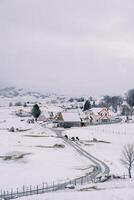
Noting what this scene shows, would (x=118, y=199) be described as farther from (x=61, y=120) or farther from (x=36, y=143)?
(x=61, y=120)

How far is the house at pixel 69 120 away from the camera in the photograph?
151488mm

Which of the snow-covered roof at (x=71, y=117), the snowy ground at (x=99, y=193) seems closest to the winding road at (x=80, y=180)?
the snowy ground at (x=99, y=193)

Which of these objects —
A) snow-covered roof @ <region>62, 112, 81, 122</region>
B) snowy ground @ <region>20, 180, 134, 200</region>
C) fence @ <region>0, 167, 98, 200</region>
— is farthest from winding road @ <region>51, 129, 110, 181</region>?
snow-covered roof @ <region>62, 112, 81, 122</region>

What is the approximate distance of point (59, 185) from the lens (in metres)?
50.4

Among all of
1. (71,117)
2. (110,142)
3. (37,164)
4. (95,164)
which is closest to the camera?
(37,164)

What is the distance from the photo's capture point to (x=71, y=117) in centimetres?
15538

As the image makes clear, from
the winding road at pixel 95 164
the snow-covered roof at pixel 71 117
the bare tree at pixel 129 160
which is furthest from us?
the snow-covered roof at pixel 71 117

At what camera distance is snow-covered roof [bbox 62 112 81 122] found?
15375 centimetres

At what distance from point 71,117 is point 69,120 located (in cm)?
238

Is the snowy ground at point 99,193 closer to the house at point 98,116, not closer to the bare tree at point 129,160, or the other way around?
the bare tree at point 129,160

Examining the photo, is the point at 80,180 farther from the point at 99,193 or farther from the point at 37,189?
the point at 99,193

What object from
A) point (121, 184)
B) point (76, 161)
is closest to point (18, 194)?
point (121, 184)

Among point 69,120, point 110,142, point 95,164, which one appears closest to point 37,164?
point 95,164

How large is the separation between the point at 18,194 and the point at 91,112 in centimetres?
12961
